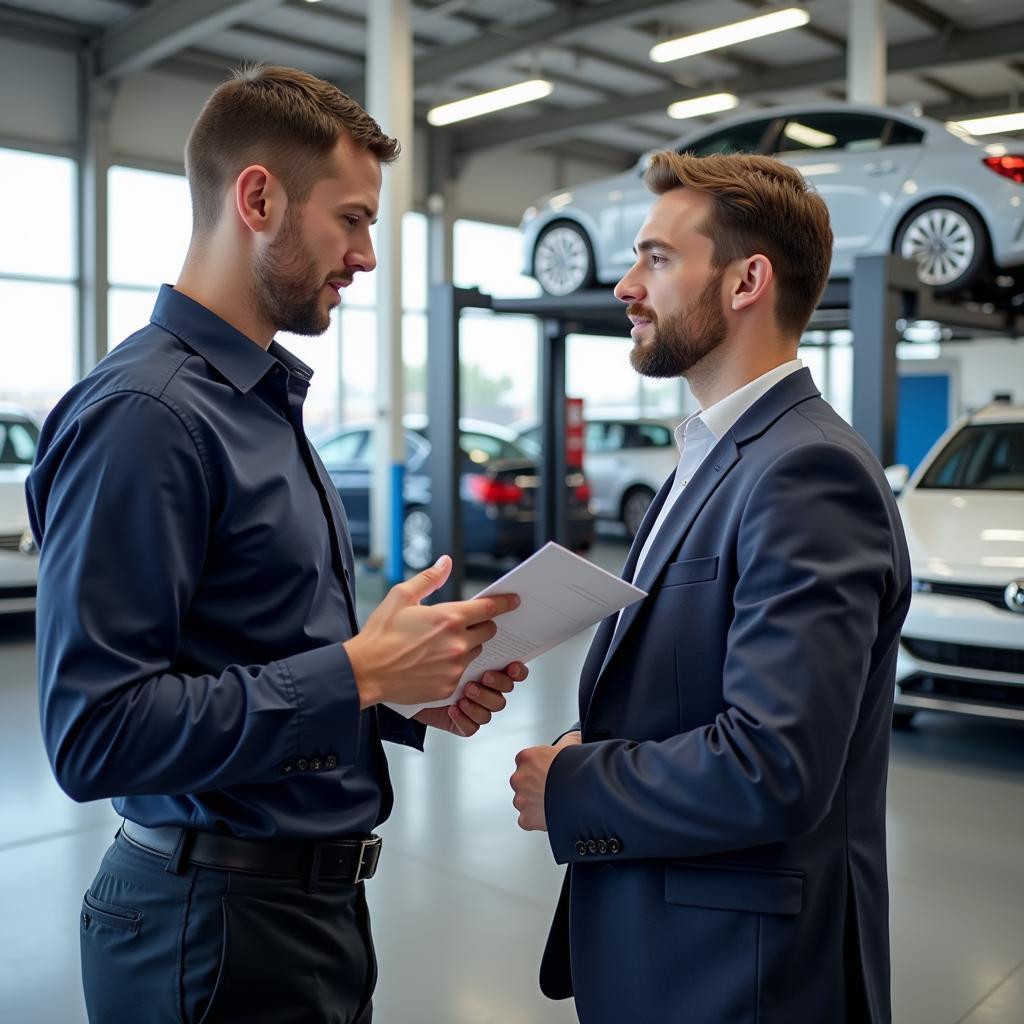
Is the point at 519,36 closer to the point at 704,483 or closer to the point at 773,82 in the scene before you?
the point at 773,82

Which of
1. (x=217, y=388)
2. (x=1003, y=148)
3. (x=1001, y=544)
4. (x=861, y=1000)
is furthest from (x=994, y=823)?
(x=1003, y=148)

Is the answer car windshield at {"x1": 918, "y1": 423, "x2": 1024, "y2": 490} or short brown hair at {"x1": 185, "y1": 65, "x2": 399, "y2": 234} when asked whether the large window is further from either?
short brown hair at {"x1": 185, "y1": 65, "x2": 399, "y2": 234}

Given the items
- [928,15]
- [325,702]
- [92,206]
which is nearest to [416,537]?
[92,206]

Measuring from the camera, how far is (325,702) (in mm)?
1220

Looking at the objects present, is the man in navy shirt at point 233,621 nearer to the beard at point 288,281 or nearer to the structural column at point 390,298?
the beard at point 288,281

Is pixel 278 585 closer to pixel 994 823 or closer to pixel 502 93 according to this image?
pixel 994 823

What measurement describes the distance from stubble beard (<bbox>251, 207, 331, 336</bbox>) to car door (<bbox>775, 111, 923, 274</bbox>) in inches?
246

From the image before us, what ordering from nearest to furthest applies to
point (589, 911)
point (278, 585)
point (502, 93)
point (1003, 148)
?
point (278, 585)
point (589, 911)
point (1003, 148)
point (502, 93)

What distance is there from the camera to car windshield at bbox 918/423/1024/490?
566cm

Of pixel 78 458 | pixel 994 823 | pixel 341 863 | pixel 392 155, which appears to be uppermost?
pixel 392 155

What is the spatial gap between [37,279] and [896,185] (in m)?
9.33

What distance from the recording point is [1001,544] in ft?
15.5

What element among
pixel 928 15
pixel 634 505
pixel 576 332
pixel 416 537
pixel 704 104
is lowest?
pixel 416 537

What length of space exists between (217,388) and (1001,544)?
4.18m
